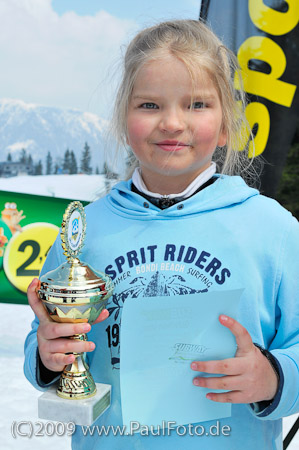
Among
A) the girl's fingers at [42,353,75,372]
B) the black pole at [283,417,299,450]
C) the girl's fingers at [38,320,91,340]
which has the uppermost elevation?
the girl's fingers at [38,320,91,340]

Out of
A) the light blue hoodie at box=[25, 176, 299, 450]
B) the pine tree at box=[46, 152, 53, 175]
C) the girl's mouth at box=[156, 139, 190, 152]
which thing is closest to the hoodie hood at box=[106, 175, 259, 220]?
the light blue hoodie at box=[25, 176, 299, 450]

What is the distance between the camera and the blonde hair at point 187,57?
872 millimetres

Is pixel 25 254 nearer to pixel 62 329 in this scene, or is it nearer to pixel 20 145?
pixel 20 145

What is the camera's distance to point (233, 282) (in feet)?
2.74

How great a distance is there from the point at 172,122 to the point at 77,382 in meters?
0.47

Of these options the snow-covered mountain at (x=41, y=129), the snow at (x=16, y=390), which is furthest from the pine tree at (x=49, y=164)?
the snow at (x=16, y=390)

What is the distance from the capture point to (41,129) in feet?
11.0

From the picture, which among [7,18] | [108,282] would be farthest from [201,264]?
[7,18]

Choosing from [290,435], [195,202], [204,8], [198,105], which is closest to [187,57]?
[198,105]

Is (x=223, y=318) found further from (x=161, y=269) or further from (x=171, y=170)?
(x=171, y=170)

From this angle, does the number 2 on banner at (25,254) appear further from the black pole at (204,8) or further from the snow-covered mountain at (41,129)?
the black pole at (204,8)

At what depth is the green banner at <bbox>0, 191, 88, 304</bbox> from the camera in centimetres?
328

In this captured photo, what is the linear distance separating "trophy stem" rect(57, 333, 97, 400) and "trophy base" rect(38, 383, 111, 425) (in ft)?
0.04

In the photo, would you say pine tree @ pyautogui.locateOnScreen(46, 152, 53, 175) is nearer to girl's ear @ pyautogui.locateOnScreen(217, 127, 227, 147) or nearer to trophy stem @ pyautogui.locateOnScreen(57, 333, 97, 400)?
girl's ear @ pyautogui.locateOnScreen(217, 127, 227, 147)
